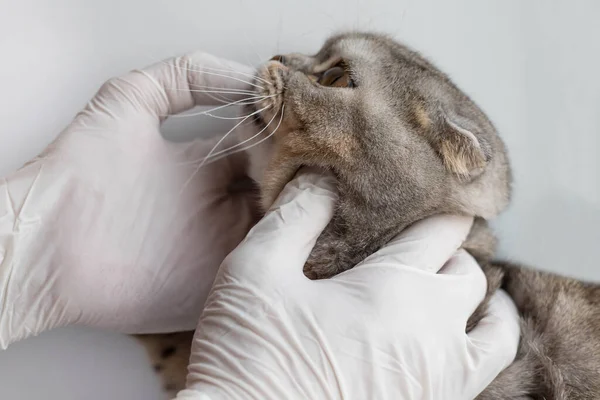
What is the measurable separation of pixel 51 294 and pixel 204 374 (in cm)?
85

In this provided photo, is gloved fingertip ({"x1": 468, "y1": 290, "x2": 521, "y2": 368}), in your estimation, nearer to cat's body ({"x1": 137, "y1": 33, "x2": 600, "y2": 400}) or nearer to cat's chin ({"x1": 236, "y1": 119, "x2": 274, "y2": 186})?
cat's body ({"x1": 137, "y1": 33, "x2": 600, "y2": 400})

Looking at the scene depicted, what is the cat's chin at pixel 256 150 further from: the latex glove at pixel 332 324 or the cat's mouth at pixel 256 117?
the latex glove at pixel 332 324

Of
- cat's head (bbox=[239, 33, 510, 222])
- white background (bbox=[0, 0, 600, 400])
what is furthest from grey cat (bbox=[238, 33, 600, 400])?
white background (bbox=[0, 0, 600, 400])

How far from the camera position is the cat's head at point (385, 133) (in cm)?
181

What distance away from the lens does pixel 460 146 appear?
5.83ft

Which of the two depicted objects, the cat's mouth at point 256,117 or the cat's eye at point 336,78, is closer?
the cat's eye at point 336,78

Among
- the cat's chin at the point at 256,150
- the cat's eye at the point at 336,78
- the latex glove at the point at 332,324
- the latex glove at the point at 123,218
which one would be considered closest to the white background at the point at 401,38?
the latex glove at the point at 123,218

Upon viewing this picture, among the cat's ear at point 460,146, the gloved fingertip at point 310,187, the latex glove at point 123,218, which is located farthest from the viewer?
the latex glove at point 123,218

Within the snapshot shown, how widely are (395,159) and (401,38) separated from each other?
4.10ft

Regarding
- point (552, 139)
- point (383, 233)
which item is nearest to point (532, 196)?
point (552, 139)

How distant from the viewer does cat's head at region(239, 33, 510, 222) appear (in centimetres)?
181

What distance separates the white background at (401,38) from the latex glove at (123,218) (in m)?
0.32

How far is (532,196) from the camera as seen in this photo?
272 centimetres

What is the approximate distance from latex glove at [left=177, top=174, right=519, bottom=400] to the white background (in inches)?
36.8
